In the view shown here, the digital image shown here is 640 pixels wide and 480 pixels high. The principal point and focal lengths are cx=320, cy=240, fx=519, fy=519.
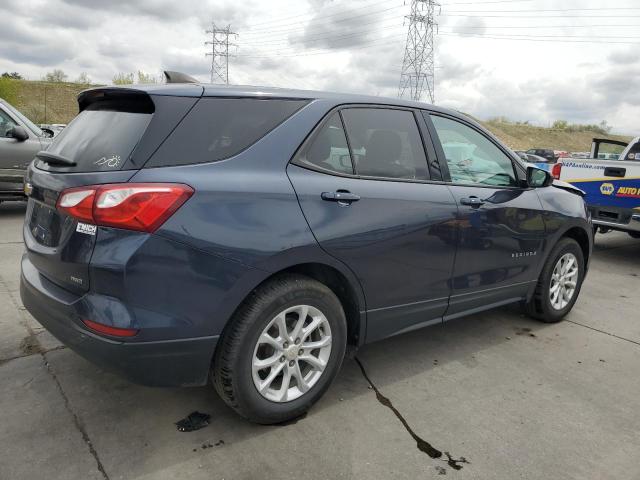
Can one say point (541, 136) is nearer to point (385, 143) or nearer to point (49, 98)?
point (49, 98)

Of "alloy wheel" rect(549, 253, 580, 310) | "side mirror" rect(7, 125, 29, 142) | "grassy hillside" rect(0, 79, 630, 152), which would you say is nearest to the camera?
"alloy wheel" rect(549, 253, 580, 310)

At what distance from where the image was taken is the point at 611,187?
7.04 m

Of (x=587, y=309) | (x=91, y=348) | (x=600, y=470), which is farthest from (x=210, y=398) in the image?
(x=587, y=309)

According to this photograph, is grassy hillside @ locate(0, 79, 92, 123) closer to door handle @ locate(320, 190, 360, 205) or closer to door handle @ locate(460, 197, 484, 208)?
door handle @ locate(460, 197, 484, 208)

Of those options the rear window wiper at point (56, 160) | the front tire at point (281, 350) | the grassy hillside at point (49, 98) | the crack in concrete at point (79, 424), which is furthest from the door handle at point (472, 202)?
the grassy hillside at point (49, 98)

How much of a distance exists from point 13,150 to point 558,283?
790 centimetres

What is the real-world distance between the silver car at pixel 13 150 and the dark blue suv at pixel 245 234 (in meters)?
6.01

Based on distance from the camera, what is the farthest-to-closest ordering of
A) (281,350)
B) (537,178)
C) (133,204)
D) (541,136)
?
(541,136) → (537,178) → (281,350) → (133,204)

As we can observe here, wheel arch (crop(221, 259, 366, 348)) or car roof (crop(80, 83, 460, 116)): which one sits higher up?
car roof (crop(80, 83, 460, 116))

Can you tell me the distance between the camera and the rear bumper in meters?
→ 2.28

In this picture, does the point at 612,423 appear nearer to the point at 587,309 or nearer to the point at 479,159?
the point at 479,159

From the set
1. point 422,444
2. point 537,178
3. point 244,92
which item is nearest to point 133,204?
point 244,92

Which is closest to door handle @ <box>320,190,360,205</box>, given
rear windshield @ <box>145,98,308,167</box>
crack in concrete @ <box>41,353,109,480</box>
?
rear windshield @ <box>145,98,308,167</box>

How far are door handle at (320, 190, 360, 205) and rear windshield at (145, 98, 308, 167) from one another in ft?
1.47
